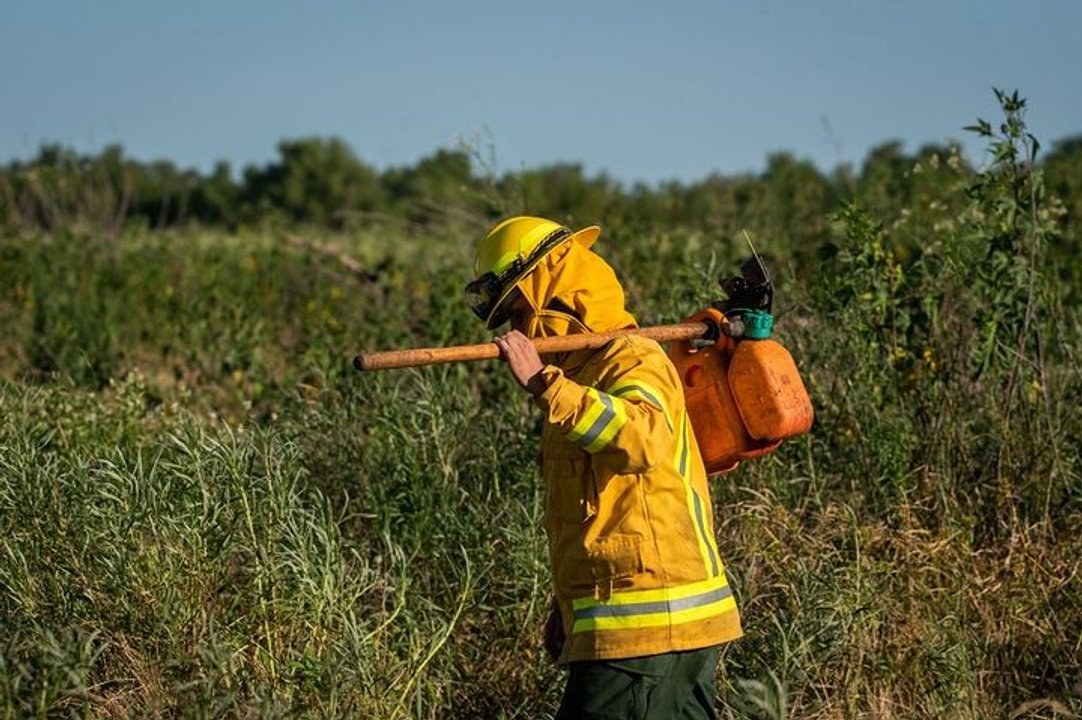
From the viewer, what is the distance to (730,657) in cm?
504

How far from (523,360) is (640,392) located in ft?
0.99

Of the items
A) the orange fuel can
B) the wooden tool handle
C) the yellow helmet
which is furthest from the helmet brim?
the orange fuel can

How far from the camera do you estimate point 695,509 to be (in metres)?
3.95

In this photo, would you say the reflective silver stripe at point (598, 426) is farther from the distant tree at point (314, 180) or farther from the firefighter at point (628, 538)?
the distant tree at point (314, 180)

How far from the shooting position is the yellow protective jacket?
3.75m

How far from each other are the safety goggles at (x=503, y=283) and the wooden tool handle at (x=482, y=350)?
0.22 m

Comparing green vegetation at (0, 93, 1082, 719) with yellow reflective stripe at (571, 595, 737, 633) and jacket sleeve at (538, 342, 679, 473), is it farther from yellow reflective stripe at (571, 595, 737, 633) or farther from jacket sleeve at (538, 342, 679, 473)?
jacket sleeve at (538, 342, 679, 473)

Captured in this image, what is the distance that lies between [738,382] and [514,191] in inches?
178

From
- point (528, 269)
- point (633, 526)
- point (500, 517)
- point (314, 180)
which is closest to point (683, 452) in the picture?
point (633, 526)

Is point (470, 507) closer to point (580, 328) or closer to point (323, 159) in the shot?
point (580, 328)

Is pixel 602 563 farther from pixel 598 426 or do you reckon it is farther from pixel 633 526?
pixel 598 426

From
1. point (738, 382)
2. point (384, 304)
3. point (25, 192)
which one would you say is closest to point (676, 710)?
point (738, 382)

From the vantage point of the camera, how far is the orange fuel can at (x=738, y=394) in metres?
4.09

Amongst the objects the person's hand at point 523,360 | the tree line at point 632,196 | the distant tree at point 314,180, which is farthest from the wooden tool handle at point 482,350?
the distant tree at point 314,180
